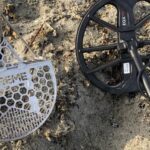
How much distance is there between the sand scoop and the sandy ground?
83 millimetres

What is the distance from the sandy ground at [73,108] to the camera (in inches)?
100

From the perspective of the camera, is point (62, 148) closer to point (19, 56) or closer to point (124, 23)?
point (19, 56)

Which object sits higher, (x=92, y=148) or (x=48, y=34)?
(x=48, y=34)

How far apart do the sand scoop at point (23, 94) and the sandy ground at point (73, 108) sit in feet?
0.27

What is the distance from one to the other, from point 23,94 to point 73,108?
0.28 meters

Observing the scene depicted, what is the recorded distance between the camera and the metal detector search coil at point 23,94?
2.45 m

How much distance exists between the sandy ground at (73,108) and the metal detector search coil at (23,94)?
3.3 inches

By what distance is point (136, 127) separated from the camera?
2.65 m

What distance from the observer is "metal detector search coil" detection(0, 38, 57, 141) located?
2.45 m

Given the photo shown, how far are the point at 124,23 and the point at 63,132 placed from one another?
63 cm

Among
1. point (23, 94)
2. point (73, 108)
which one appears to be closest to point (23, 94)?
point (23, 94)

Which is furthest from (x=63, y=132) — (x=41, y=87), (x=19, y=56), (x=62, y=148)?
(x=19, y=56)

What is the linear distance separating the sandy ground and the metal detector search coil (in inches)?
3.3

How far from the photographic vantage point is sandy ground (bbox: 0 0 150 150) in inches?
100
